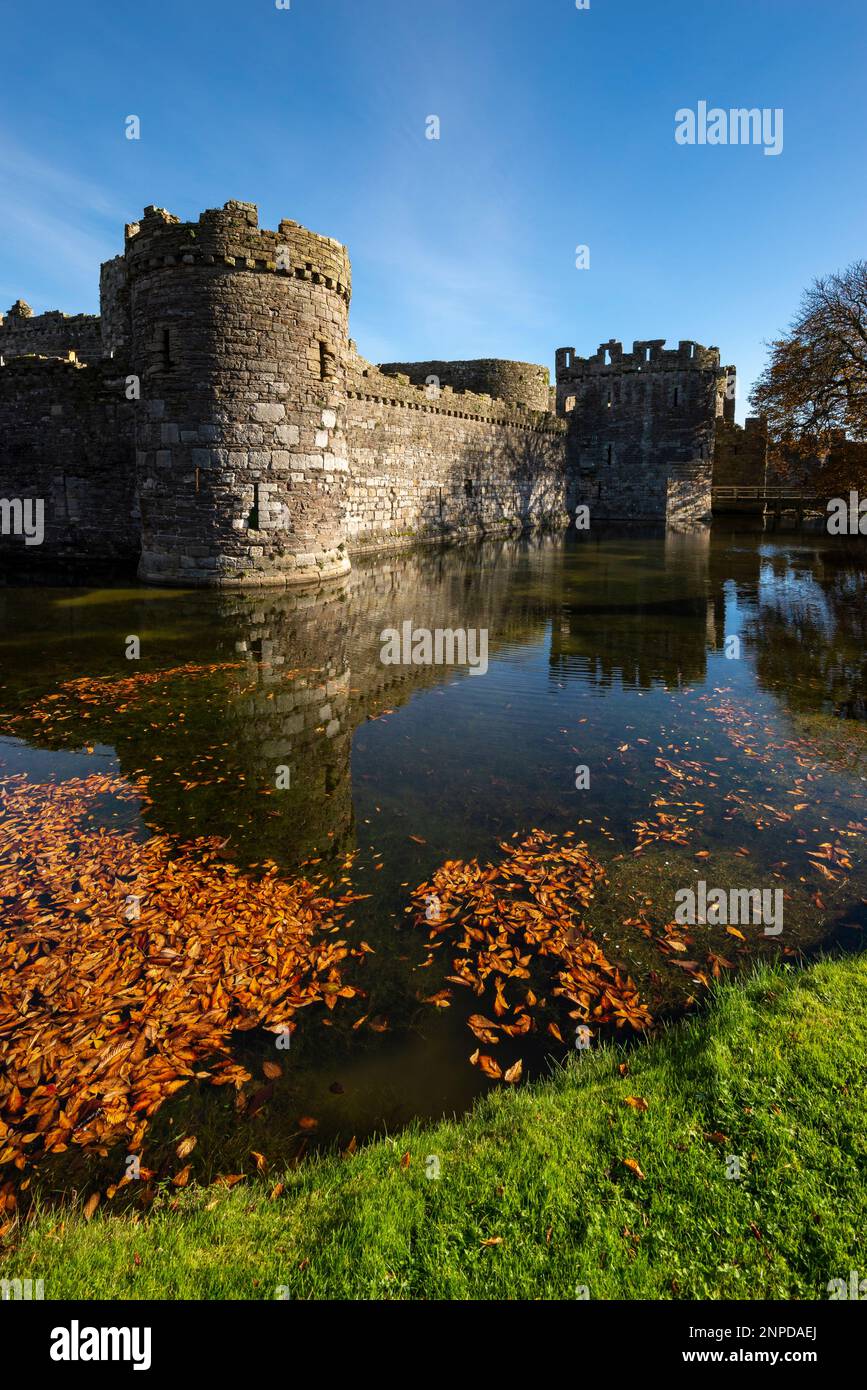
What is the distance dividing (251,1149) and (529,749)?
502 centimetres

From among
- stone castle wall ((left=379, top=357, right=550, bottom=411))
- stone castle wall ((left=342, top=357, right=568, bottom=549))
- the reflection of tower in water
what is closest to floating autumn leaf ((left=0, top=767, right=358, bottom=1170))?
the reflection of tower in water

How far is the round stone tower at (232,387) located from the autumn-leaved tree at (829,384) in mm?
14620

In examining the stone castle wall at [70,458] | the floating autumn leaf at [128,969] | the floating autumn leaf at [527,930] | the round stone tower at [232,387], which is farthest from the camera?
the stone castle wall at [70,458]

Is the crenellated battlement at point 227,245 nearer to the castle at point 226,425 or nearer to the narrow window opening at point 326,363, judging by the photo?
the castle at point 226,425

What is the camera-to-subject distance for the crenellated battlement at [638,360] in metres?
37.3

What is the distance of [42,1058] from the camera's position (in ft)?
11.6

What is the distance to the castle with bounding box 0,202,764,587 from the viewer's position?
48.0 feet

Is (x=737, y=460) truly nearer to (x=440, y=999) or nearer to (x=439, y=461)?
(x=439, y=461)

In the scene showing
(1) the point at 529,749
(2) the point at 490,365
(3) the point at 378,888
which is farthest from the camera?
(2) the point at 490,365

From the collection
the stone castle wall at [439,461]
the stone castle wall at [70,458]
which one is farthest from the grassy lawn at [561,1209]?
the stone castle wall at [70,458]

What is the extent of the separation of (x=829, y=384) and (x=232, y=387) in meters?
18.1

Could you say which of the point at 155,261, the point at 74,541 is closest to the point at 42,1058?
the point at 155,261
